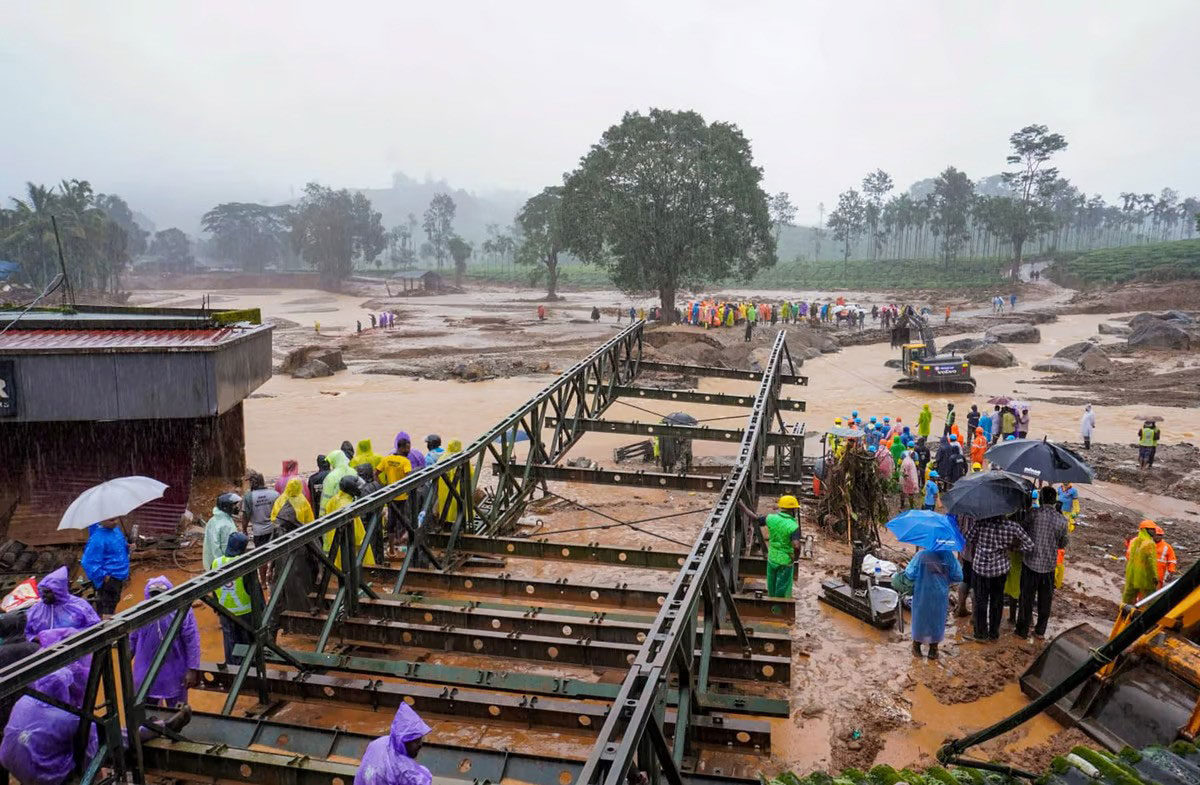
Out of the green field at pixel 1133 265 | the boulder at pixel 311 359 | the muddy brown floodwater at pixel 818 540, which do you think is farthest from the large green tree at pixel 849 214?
the boulder at pixel 311 359

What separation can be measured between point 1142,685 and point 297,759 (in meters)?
6.16

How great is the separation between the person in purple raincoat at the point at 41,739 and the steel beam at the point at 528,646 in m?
1.96

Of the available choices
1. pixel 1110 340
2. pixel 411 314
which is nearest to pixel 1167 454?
pixel 1110 340

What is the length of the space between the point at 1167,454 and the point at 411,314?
47405mm

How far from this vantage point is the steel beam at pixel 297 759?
4.02 meters

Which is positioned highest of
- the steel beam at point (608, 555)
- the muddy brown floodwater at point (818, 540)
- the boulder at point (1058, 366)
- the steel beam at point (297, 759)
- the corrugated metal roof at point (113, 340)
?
the corrugated metal roof at point (113, 340)

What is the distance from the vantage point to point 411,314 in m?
56.8

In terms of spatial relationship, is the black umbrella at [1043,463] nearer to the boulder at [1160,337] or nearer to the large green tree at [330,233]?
the boulder at [1160,337]

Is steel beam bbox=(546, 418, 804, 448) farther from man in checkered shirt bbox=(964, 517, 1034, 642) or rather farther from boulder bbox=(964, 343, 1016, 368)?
boulder bbox=(964, 343, 1016, 368)

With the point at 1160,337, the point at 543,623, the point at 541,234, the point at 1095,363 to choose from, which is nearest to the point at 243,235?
the point at 541,234

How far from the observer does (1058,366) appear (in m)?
A: 31.7

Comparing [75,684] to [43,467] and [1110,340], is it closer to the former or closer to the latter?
[43,467]

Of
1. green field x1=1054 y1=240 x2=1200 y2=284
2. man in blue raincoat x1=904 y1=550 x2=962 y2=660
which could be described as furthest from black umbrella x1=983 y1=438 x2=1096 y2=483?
green field x1=1054 y1=240 x2=1200 y2=284

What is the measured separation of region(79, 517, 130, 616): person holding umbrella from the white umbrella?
14 cm
